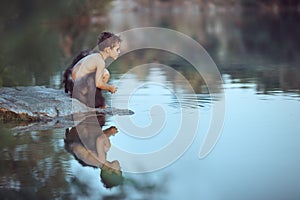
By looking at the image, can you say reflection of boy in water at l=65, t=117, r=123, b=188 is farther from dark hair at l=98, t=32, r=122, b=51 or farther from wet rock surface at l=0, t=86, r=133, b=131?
dark hair at l=98, t=32, r=122, b=51

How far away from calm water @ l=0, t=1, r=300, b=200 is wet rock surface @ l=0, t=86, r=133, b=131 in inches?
7.5

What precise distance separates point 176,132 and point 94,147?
2.48ft

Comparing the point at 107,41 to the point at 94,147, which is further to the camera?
the point at 107,41

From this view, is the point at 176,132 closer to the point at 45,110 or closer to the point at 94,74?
the point at 94,74

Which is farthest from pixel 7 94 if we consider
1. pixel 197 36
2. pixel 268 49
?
pixel 197 36

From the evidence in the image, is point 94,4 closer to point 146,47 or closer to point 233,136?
point 146,47

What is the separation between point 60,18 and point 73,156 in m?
13.6

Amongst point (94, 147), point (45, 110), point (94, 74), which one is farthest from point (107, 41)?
point (94, 147)

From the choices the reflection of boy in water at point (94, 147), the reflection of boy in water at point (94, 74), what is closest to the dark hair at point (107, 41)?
the reflection of boy in water at point (94, 74)

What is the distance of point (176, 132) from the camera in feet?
19.8

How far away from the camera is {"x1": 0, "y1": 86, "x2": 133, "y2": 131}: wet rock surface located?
6602mm

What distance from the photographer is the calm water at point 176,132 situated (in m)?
4.49

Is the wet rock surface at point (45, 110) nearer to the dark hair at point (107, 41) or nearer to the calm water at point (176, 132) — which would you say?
the calm water at point (176, 132)

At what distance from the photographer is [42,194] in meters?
4.37
